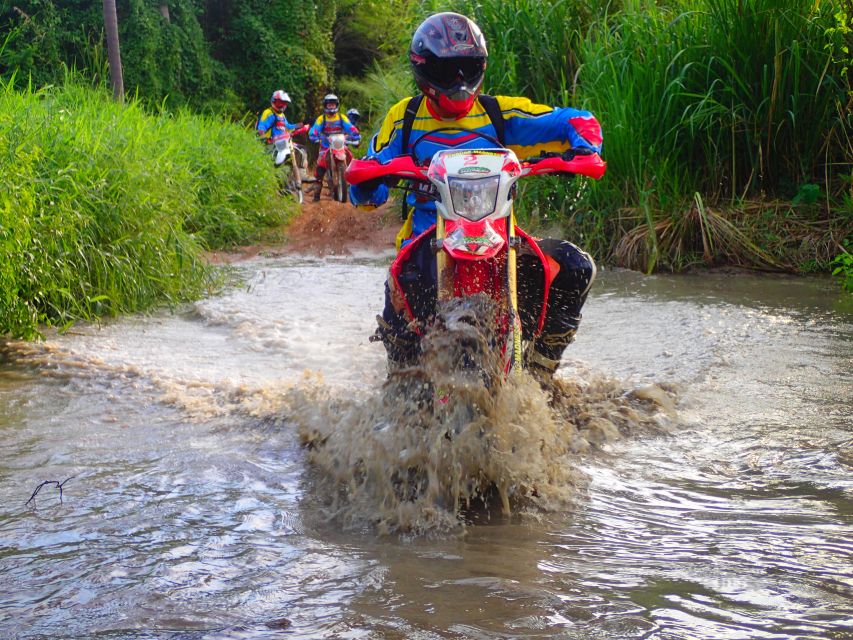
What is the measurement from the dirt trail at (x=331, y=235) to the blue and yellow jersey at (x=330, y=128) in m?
2.45

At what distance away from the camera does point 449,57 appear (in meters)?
3.71

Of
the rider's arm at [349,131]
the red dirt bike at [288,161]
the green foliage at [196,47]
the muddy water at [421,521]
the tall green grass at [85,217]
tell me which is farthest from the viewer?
the green foliage at [196,47]

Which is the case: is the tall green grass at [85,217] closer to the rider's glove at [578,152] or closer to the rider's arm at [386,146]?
the rider's arm at [386,146]

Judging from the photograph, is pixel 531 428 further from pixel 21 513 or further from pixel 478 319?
pixel 21 513

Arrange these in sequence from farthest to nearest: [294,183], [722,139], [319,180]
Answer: [319,180] → [294,183] → [722,139]

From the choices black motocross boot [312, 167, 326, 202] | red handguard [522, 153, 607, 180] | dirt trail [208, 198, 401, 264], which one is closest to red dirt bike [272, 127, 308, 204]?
black motocross boot [312, 167, 326, 202]

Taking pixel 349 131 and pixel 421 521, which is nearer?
pixel 421 521

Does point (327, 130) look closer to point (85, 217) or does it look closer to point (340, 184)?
point (340, 184)

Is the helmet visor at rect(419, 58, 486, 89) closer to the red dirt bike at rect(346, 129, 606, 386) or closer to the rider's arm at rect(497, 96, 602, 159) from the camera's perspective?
the rider's arm at rect(497, 96, 602, 159)

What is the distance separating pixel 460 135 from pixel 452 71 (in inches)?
11.9

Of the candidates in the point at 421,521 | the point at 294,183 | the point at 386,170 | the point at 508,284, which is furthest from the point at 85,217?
the point at 294,183

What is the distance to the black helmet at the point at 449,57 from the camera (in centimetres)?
373

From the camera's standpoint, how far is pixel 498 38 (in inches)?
392

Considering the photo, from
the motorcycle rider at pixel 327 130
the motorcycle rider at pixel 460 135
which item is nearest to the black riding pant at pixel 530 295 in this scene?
the motorcycle rider at pixel 460 135
